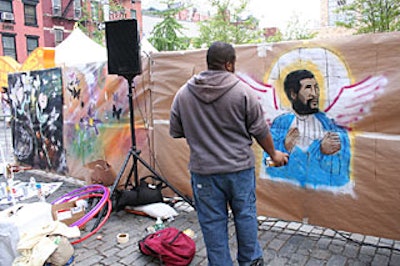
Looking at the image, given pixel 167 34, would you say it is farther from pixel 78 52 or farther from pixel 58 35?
pixel 58 35

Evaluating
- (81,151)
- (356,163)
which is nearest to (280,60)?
(356,163)

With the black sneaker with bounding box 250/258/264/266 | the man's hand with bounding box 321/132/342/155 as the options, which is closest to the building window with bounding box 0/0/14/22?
the man's hand with bounding box 321/132/342/155

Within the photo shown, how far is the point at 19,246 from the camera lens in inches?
125

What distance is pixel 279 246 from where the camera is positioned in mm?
3725

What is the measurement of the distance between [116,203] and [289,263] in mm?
2506

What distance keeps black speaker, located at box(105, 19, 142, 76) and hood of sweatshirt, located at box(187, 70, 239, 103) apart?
2.23 metres

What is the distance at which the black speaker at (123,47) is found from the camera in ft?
15.4

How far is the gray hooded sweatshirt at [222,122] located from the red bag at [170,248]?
3.65ft

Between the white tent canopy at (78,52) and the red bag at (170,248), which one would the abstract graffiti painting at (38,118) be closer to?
the white tent canopy at (78,52)

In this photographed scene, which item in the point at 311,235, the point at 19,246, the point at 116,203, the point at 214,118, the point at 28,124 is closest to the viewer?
the point at 214,118

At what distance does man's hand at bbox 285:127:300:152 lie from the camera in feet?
13.1

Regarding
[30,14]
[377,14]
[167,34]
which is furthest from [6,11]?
[377,14]

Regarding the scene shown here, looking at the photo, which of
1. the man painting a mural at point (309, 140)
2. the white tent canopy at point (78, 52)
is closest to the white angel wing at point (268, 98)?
the man painting a mural at point (309, 140)

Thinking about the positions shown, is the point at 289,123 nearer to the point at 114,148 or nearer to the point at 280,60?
the point at 280,60
